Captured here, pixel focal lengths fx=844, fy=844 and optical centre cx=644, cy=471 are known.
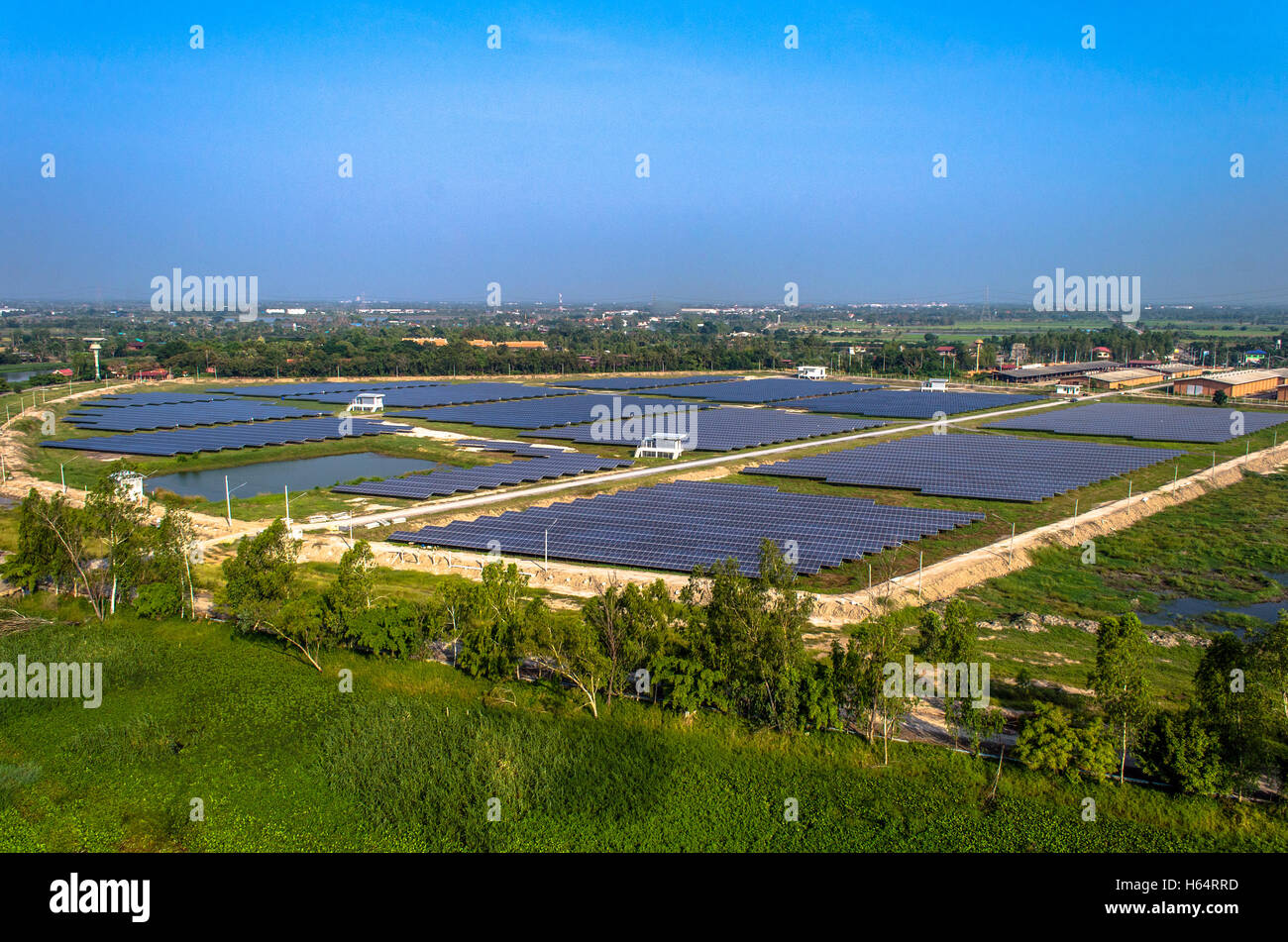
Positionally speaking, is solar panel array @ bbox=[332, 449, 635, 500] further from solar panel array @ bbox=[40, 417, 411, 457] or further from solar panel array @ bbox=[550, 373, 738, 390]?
solar panel array @ bbox=[550, 373, 738, 390]

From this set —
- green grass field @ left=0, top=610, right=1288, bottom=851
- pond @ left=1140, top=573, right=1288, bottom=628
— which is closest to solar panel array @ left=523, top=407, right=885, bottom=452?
pond @ left=1140, top=573, right=1288, bottom=628

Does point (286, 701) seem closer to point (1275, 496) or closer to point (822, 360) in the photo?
point (1275, 496)

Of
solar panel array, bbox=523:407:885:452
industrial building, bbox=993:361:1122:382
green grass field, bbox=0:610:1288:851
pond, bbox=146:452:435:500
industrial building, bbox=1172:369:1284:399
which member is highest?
industrial building, bbox=993:361:1122:382

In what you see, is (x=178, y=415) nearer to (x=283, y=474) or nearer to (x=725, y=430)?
(x=283, y=474)

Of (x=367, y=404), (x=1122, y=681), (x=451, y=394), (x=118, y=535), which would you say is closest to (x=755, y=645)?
(x=1122, y=681)

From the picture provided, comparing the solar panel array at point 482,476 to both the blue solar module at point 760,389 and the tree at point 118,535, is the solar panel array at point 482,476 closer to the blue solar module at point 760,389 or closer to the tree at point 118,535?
the tree at point 118,535
